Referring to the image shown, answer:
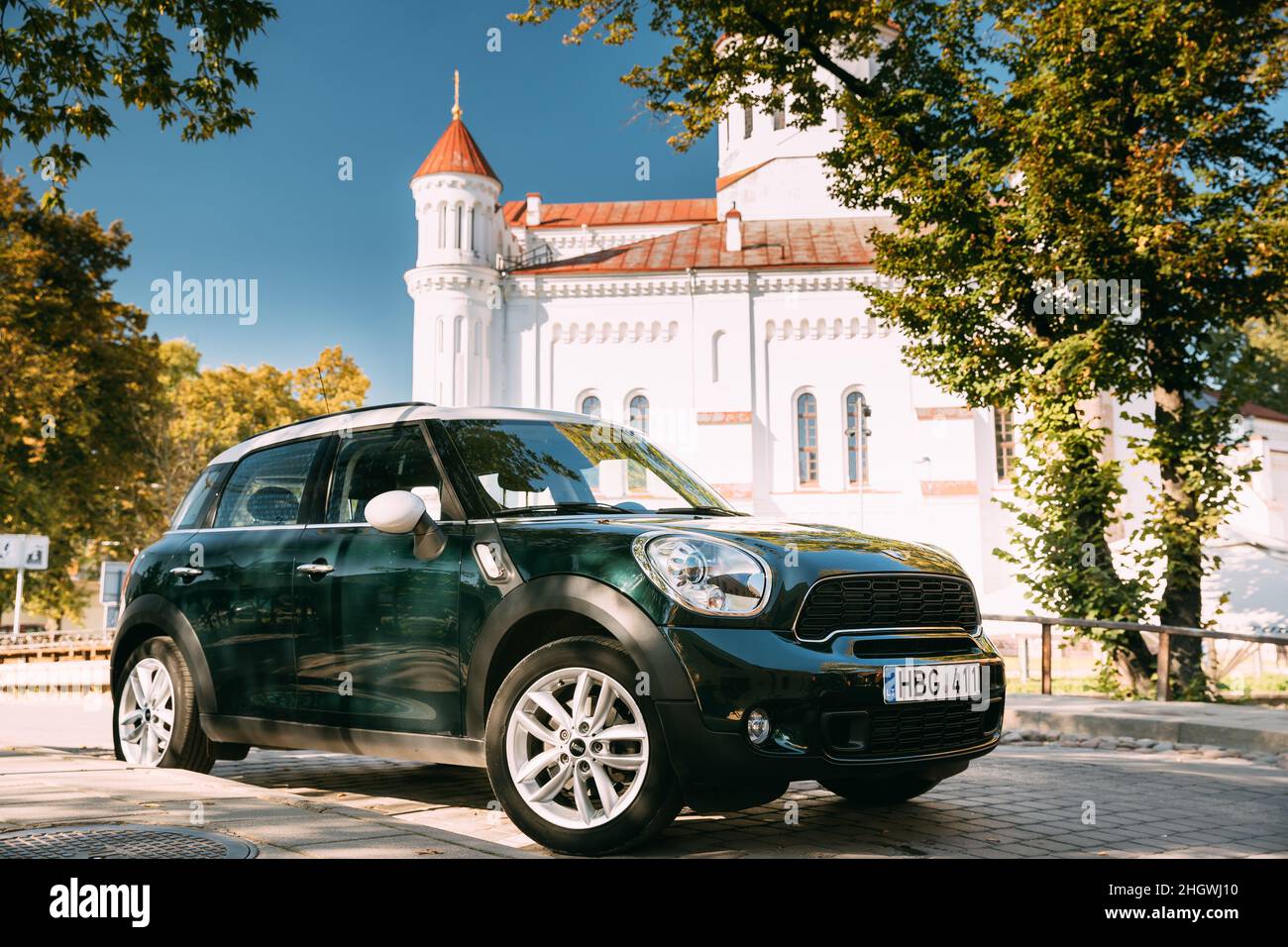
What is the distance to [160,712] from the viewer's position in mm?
6051

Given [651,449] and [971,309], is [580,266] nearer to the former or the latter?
[971,309]

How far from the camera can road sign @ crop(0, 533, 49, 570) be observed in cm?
2736

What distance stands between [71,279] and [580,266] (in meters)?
18.9

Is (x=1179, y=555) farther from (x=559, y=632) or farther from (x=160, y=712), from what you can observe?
(x=160, y=712)

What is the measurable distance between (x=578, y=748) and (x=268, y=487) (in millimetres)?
2685

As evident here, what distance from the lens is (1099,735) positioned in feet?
32.3

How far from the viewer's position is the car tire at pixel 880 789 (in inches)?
213

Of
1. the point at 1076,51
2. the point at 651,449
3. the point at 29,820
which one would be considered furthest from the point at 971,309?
the point at 29,820

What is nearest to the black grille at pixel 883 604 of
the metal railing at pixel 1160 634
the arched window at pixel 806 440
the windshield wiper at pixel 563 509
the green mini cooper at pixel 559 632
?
the green mini cooper at pixel 559 632

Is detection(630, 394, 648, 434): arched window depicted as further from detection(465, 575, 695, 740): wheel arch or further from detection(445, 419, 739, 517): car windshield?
detection(465, 575, 695, 740): wheel arch

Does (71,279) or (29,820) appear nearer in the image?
(29,820)

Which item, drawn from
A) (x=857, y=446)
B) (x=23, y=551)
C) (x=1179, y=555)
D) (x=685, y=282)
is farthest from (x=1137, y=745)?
(x=685, y=282)
